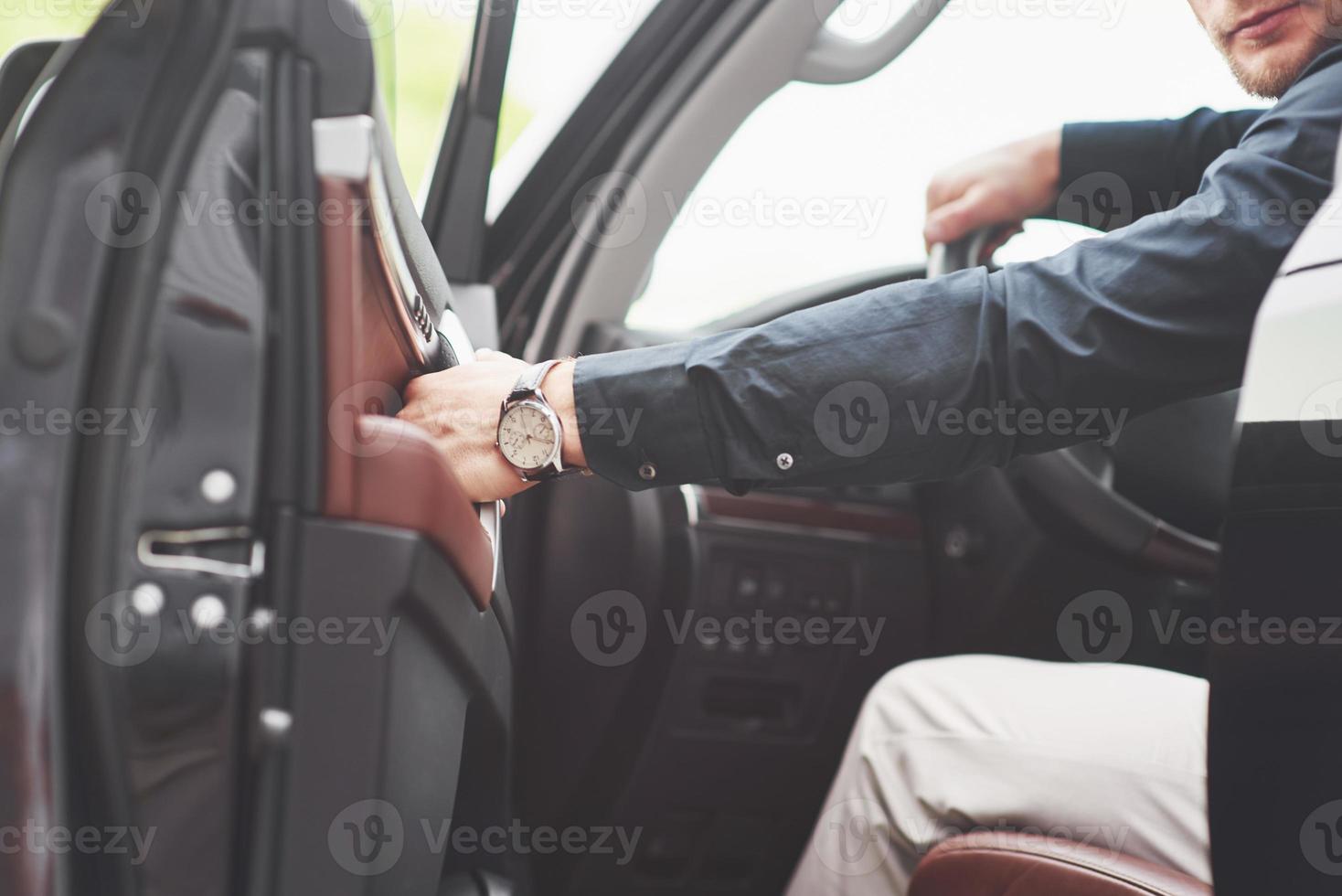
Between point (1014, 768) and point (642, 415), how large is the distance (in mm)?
477

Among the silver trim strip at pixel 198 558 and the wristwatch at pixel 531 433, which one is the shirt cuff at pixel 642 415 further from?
the silver trim strip at pixel 198 558

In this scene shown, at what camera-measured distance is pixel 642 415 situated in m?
0.85

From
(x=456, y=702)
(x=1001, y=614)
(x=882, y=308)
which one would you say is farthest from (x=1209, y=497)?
(x=456, y=702)

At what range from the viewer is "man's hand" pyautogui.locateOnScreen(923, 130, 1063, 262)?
137 cm

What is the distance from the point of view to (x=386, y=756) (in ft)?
2.03

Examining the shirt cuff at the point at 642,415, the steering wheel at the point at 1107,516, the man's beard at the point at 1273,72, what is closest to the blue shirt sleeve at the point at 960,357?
the shirt cuff at the point at 642,415

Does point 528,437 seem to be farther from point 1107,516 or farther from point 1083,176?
point 1107,516

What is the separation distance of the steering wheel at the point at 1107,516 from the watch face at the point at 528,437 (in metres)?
0.95

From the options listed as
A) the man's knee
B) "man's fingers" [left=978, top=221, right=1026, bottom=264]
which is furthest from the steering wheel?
the man's knee

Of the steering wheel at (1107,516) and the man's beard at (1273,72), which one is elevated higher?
the man's beard at (1273,72)

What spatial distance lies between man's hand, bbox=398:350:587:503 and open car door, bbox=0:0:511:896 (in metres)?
0.15

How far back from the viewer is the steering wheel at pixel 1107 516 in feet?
5.13

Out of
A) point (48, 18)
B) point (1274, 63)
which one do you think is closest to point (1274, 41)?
point (1274, 63)

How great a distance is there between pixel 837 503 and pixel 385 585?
1199 mm
